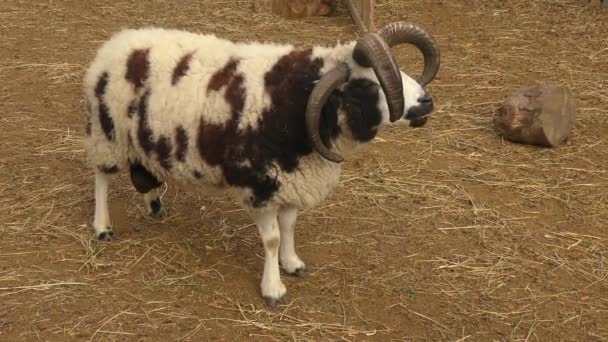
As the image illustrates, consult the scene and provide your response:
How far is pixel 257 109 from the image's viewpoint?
155 inches

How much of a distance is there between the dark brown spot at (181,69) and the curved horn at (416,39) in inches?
45.9

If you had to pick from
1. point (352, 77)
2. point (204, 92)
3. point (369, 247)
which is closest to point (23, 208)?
point (204, 92)

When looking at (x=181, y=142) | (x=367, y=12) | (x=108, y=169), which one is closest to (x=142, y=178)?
(x=108, y=169)

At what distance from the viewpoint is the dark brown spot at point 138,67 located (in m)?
4.30

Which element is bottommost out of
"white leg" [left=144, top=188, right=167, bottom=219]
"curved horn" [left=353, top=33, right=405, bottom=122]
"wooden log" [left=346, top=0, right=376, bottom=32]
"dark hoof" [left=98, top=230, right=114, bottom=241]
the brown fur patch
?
"dark hoof" [left=98, top=230, right=114, bottom=241]

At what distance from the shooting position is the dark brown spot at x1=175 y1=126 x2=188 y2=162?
4.15m

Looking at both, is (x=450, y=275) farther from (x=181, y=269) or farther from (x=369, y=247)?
(x=181, y=269)

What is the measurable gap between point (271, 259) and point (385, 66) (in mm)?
1445

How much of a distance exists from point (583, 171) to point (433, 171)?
1.25 metres

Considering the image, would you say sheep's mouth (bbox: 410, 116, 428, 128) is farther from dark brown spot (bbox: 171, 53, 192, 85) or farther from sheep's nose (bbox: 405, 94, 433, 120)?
dark brown spot (bbox: 171, 53, 192, 85)

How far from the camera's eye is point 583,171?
6.09 m

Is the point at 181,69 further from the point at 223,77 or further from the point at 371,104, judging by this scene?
the point at 371,104

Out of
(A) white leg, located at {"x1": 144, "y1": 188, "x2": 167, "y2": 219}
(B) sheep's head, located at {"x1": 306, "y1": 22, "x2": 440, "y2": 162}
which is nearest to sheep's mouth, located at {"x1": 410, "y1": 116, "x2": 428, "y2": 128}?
(B) sheep's head, located at {"x1": 306, "y1": 22, "x2": 440, "y2": 162}

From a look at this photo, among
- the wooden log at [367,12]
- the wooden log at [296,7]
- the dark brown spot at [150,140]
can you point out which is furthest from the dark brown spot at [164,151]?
the wooden log at [296,7]
